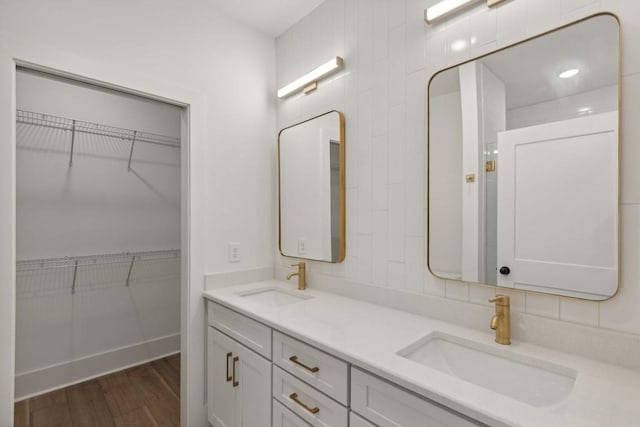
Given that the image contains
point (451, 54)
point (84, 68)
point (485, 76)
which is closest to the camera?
point (485, 76)

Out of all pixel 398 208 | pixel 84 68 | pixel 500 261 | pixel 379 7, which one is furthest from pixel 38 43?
pixel 500 261

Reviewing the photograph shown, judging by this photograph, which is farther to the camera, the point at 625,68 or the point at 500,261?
the point at 500,261

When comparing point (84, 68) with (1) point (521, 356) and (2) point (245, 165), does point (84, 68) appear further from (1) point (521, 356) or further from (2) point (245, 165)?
(1) point (521, 356)

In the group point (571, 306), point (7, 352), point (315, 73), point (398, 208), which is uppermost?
point (315, 73)

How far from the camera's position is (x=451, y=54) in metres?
1.35

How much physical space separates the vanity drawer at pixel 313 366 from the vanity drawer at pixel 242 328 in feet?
0.26

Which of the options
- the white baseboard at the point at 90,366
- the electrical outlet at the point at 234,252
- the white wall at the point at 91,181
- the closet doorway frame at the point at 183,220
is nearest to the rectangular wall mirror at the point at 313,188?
the electrical outlet at the point at 234,252

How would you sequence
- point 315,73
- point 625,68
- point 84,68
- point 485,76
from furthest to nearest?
point 315,73
point 84,68
point 485,76
point 625,68

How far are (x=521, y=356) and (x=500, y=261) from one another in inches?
12.9

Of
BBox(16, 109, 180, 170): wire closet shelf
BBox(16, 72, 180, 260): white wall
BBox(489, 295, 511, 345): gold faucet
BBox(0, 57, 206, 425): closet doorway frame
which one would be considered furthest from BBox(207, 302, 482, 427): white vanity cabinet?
BBox(16, 109, 180, 170): wire closet shelf

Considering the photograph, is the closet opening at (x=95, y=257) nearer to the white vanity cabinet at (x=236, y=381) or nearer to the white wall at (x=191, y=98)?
the white wall at (x=191, y=98)

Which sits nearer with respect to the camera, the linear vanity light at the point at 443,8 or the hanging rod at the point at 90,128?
the linear vanity light at the point at 443,8

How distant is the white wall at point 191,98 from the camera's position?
1350 millimetres

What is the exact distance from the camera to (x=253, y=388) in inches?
59.4
